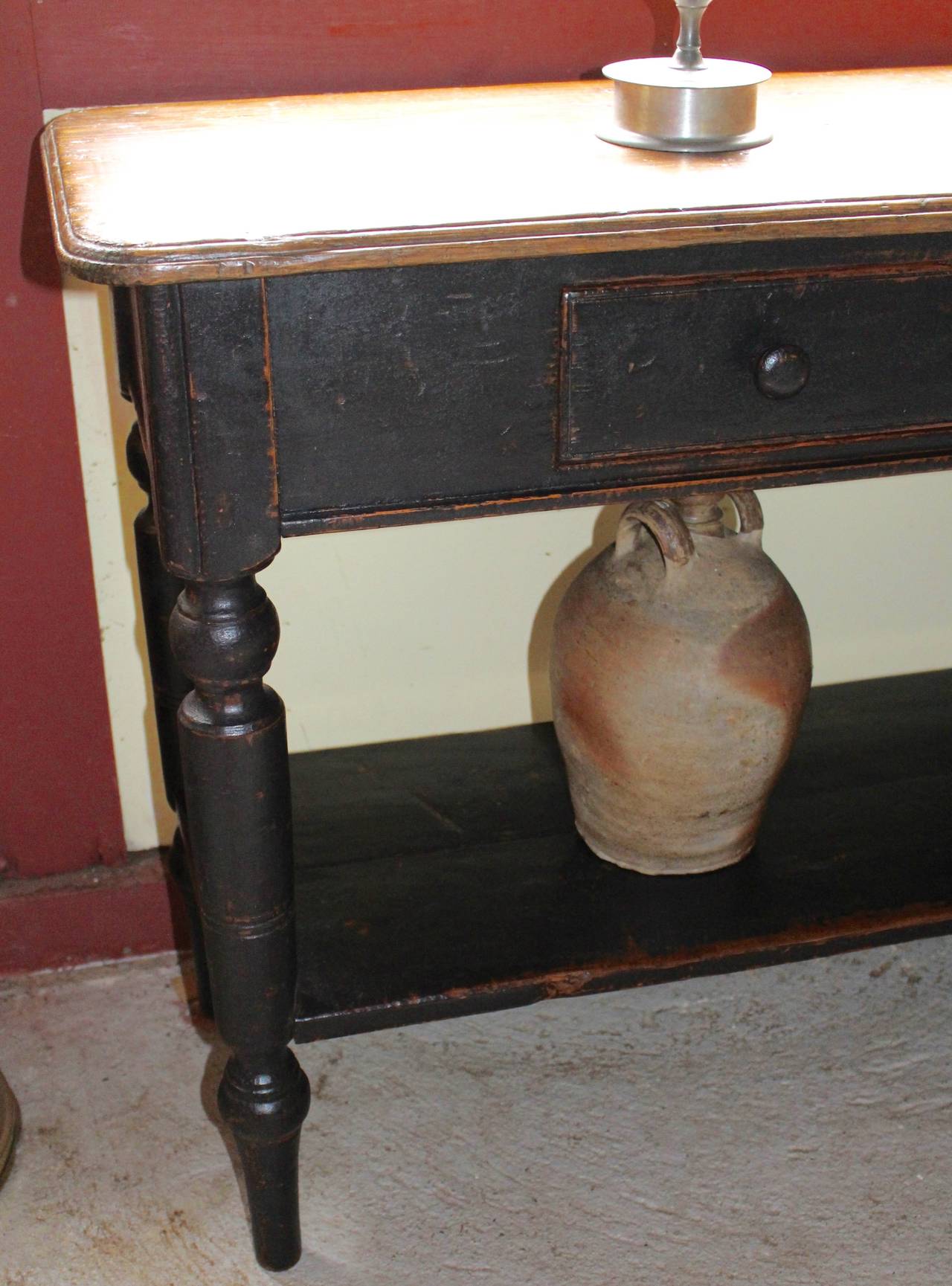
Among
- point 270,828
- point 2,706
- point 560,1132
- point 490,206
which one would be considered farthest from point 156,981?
point 490,206

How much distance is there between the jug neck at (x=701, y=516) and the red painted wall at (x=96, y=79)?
400mm

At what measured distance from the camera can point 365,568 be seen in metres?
1.44

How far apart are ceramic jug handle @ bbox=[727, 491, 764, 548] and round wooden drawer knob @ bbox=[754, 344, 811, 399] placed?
0.31 meters

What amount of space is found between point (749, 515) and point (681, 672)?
5.9 inches

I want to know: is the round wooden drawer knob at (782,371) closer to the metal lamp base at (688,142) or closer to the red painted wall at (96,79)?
the metal lamp base at (688,142)

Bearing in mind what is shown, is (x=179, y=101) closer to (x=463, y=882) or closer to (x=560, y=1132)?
(x=463, y=882)

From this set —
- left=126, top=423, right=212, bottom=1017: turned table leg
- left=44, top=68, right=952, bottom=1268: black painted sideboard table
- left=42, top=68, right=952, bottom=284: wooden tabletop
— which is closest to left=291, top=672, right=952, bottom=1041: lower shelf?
left=44, top=68, right=952, bottom=1268: black painted sideboard table

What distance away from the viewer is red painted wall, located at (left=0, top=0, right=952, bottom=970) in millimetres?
1179

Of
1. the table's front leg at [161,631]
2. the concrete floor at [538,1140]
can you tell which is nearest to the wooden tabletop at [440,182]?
the table's front leg at [161,631]

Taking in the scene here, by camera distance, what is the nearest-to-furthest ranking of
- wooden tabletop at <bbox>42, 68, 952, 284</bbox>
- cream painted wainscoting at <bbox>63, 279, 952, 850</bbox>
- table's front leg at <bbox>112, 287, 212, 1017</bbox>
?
wooden tabletop at <bbox>42, 68, 952, 284</bbox>
table's front leg at <bbox>112, 287, 212, 1017</bbox>
cream painted wainscoting at <bbox>63, 279, 952, 850</bbox>

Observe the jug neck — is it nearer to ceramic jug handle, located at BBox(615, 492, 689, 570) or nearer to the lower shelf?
ceramic jug handle, located at BBox(615, 492, 689, 570)

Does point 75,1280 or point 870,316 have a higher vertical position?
point 870,316

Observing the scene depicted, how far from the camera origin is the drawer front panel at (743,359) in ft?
2.84

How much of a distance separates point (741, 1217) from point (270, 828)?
0.57 metres
